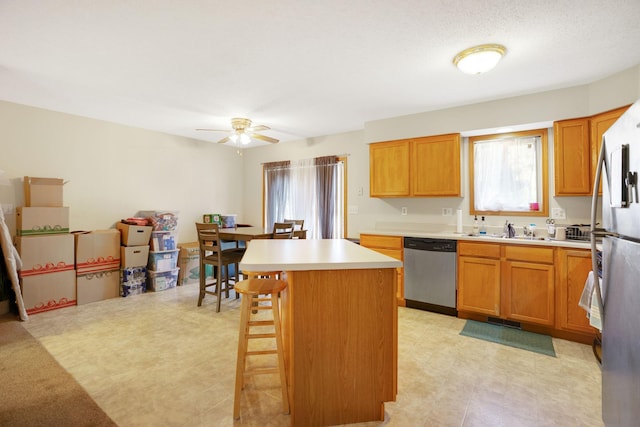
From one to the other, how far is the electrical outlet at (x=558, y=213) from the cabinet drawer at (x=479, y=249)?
0.80 meters

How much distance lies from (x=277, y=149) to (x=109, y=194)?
283 centimetres

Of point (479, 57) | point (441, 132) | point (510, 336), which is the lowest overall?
point (510, 336)

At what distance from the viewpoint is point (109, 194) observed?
439 centimetres

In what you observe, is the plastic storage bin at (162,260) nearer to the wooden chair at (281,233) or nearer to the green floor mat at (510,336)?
the wooden chair at (281,233)

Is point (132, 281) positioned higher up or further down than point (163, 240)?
further down

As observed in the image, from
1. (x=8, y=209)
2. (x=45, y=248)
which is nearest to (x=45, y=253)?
(x=45, y=248)

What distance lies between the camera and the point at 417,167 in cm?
390

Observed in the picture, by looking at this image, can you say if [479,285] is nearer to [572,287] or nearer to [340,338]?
[572,287]

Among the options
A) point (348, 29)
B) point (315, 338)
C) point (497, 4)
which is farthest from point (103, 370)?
point (497, 4)

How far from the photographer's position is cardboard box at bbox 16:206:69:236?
344 cm

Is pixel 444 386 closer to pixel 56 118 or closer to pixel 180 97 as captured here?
pixel 180 97

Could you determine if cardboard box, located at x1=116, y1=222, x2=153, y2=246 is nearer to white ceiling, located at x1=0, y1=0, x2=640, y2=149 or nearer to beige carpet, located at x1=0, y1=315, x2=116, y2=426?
white ceiling, located at x1=0, y1=0, x2=640, y2=149

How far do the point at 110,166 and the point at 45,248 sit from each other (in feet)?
4.59

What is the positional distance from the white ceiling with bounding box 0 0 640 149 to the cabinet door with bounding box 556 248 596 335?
1660 millimetres
